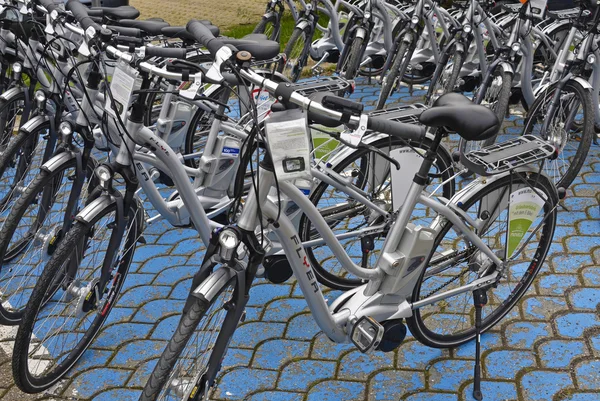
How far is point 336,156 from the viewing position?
3.92 m

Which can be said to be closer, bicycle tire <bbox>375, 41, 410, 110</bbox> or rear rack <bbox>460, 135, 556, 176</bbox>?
rear rack <bbox>460, 135, 556, 176</bbox>

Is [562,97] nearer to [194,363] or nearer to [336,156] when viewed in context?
[336,156]

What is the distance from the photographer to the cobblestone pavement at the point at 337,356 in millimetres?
3381

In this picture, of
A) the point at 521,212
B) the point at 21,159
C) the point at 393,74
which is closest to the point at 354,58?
the point at 393,74

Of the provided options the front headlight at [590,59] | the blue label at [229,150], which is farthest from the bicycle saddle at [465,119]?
the front headlight at [590,59]

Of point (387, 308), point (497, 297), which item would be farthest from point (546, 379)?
point (387, 308)

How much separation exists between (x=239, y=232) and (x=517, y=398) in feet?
5.42

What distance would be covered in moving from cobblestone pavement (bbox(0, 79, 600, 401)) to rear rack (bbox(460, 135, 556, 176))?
100 cm

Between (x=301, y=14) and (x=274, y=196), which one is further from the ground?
(x=274, y=196)

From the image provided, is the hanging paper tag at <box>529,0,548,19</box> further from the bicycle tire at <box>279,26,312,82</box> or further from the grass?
the grass

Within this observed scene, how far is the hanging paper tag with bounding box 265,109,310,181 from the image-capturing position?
88.9 inches

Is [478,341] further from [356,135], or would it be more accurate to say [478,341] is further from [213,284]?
[356,135]

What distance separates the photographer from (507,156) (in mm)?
3287

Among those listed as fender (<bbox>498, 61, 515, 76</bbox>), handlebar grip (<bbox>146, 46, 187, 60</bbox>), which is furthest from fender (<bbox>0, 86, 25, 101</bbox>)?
fender (<bbox>498, 61, 515, 76</bbox>)
